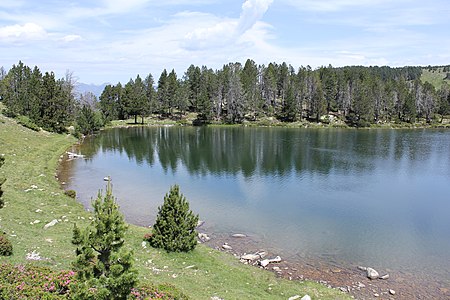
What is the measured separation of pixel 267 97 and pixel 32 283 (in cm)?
15152

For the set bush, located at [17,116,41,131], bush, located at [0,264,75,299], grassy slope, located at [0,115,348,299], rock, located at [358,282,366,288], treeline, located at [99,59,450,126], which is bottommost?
rock, located at [358,282,366,288]

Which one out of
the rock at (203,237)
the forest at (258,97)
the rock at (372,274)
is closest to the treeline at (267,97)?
the forest at (258,97)

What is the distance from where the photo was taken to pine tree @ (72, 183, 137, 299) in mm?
11969

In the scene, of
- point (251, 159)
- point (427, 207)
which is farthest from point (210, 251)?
point (251, 159)

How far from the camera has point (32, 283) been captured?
15633 mm

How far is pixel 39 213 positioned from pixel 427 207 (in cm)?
4087

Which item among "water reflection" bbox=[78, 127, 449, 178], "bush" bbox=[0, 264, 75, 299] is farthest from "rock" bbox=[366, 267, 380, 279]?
"water reflection" bbox=[78, 127, 449, 178]

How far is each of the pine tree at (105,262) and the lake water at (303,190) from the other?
18016mm

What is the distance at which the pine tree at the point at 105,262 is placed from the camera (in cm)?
1197

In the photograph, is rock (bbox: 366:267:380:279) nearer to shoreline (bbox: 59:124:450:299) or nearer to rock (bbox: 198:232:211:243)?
shoreline (bbox: 59:124:450:299)

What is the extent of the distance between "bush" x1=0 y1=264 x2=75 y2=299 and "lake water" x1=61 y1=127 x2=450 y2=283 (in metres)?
17.1

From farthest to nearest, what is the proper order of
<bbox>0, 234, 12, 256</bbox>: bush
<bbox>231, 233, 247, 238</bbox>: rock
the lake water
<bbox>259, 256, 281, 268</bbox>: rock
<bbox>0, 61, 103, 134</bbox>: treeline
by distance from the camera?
<bbox>0, 61, 103, 134</bbox>: treeline, <bbox>231, 233, 247, 238</bbox>: rock, the lake water, <bbox>259, 256, 281, 268</bbox>: rock, <bbox>0, 234, 12, 256</bbox>: bush

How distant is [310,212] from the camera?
38812 millimetres

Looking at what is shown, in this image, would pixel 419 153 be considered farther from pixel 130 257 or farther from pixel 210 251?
pixel 130 257
